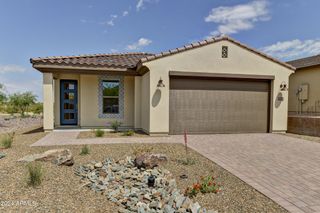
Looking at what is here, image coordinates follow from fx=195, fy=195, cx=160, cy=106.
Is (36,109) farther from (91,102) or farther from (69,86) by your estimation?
(91,102)

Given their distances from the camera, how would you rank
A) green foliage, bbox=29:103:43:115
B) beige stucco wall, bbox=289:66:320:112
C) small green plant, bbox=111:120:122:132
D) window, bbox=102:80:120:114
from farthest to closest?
green foliage, bbox=29:103:43:115
beige stucco wall, bbox=289:66:320:112
window, bbox=102:80:120:114
small green plant, bbox=111:120:122:132

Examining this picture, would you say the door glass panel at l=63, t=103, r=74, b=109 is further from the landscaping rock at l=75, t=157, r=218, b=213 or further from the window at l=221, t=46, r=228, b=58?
the window at l=221, t=46, r=228, b=58

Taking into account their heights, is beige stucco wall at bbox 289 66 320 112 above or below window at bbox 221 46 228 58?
below

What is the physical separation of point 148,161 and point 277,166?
3614mm

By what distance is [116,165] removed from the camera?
218 inches

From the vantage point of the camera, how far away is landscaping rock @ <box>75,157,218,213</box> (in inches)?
131

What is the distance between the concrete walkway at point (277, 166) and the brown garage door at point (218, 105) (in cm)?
212

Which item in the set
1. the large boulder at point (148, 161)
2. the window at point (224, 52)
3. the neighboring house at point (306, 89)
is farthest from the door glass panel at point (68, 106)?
the neighboring house at point (306, 89)

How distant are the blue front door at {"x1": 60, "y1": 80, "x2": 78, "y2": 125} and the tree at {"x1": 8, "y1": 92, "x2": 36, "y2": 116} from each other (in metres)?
18.9

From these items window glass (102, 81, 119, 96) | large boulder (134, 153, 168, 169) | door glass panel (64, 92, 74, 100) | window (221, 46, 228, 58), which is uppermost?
window (221, 46, 228, 58)

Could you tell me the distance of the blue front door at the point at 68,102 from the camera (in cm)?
1212

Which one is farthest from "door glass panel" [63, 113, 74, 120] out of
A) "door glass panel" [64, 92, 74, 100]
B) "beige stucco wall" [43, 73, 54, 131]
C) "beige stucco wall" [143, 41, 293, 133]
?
"beige stucco wall" [143, 41, 293, 133]

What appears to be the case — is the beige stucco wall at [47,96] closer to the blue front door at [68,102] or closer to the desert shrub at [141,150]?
the blue front door at [68,102]

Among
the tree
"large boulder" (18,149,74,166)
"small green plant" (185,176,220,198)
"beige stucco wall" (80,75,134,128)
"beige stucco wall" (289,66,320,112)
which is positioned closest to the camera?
"small green plant" (185,176,220,198)
